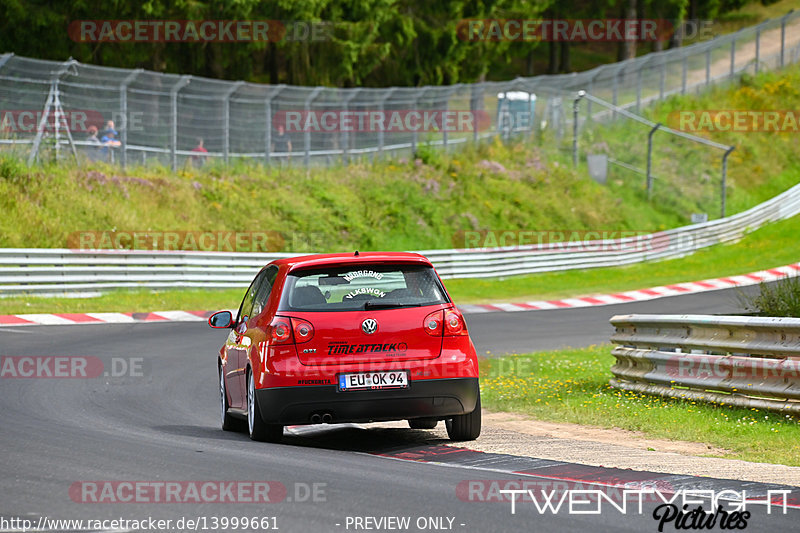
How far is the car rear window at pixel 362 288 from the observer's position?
9086 millimetres

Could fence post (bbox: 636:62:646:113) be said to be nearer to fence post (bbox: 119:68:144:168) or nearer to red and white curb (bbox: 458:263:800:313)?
red and white curb (bbox: 458:263:800:313)

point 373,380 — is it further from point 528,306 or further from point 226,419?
point 528,306

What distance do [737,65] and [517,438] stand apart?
52043mm

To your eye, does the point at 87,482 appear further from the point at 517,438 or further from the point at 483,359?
the point at 483,359

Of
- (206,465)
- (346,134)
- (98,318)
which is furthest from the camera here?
(346,134)

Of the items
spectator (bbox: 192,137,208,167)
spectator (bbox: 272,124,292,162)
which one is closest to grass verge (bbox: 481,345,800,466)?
spectator (bbox: 192,137,208,167)

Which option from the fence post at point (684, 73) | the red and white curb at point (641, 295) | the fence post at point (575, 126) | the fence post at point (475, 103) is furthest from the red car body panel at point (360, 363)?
the fence post at point (684, 73)

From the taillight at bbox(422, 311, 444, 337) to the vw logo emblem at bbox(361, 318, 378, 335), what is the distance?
375 millimetres

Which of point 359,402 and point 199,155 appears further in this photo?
point 199,155

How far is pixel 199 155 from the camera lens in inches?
1288

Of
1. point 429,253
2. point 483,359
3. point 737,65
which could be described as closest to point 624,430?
point 483,359

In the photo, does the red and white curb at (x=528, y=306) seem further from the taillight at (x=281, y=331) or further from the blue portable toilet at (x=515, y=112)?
the blue portable toilet at (x=515, y=112)

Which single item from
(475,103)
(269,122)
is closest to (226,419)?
(269,122)

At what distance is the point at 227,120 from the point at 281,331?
24.2 meters
